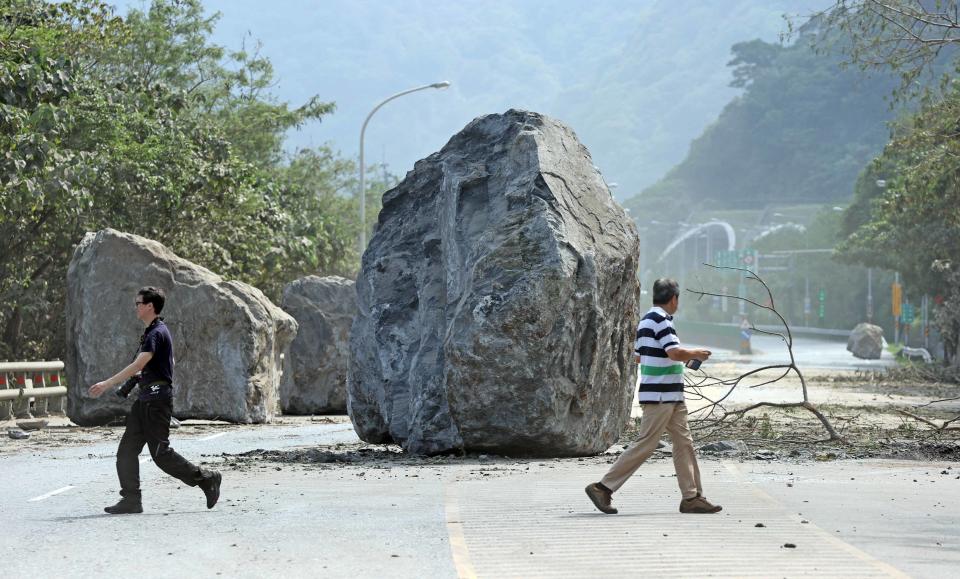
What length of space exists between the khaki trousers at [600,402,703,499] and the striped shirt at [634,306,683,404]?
80 mm

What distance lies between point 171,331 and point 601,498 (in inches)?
515

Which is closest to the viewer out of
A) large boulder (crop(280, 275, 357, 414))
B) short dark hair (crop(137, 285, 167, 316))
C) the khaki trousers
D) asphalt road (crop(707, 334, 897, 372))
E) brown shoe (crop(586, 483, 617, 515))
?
brown shoe (crop(586, 483, 617, 515))

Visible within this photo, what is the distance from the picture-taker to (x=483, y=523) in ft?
32.1

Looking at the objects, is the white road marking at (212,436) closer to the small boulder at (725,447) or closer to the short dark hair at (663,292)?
the small boulder at (725,447)

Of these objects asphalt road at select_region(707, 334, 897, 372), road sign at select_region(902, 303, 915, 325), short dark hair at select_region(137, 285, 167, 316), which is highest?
road sign at select_region(902, 303, 915, 325)

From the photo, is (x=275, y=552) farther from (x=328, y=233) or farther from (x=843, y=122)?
(x=843, y=122)

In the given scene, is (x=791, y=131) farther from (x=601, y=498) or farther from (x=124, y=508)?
(x=124, y=508)

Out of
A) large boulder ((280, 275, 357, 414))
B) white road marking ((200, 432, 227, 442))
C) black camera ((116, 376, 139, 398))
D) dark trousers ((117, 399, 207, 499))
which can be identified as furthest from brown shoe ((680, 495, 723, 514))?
large boulder ((280, 275, 357, 414))

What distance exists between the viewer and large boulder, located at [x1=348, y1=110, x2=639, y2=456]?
1434 cm

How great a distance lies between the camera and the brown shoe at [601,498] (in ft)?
33.4

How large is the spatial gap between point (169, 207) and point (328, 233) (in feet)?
56.0

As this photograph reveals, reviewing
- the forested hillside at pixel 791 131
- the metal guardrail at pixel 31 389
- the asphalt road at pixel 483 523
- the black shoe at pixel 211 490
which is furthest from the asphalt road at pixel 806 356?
the forested hillside at pixel 791 131

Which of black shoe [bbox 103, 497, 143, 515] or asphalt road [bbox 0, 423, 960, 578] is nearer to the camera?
asphalt road [bbox 0, 423, 960, 578]

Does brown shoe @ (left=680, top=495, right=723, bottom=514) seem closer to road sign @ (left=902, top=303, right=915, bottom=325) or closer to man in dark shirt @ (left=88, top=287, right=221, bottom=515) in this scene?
man in dark shirt @ (left=88, top=287, right=221, bottom=515)
